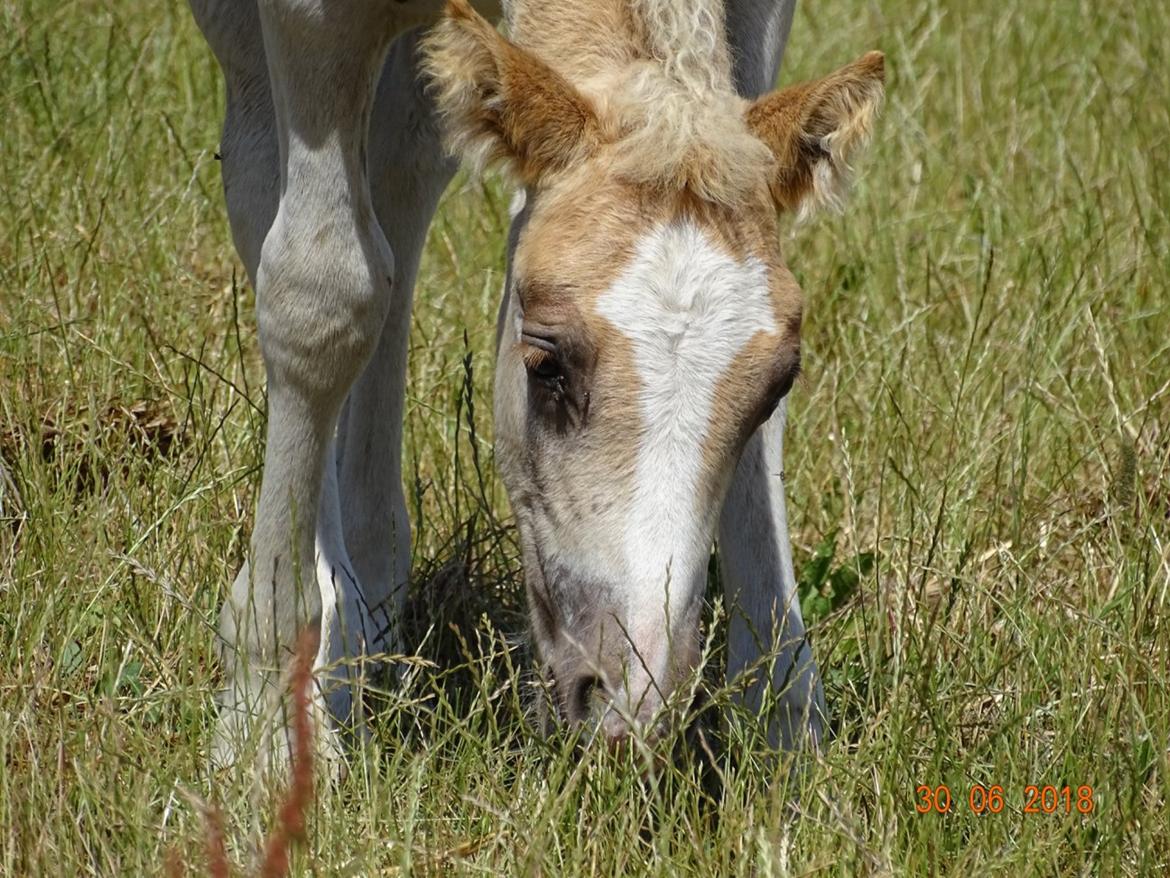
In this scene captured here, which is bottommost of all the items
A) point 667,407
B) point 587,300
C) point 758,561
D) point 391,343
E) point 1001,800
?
point 1001,800

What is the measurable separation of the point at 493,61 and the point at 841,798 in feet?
5.08

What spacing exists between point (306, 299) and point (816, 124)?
1.16 metres

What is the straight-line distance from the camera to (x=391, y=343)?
15.0 feet

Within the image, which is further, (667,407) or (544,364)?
(544,364)

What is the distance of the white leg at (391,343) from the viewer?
177 inches

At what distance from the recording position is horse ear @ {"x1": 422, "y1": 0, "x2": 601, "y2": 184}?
308 cm

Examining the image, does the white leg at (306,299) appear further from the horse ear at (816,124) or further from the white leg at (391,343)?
the horse ear at (816,124)

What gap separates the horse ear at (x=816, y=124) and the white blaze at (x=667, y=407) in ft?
1.43

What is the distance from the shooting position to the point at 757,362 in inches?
115

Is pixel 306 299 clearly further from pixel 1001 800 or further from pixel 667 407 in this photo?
pixel 1001 800

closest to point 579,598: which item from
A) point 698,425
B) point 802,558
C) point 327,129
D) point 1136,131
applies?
point 698,425

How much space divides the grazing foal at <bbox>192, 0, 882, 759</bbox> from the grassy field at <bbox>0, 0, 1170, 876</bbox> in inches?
8.0

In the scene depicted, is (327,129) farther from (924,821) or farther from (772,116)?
(924,821)

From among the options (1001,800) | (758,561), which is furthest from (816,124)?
(1001,800)
